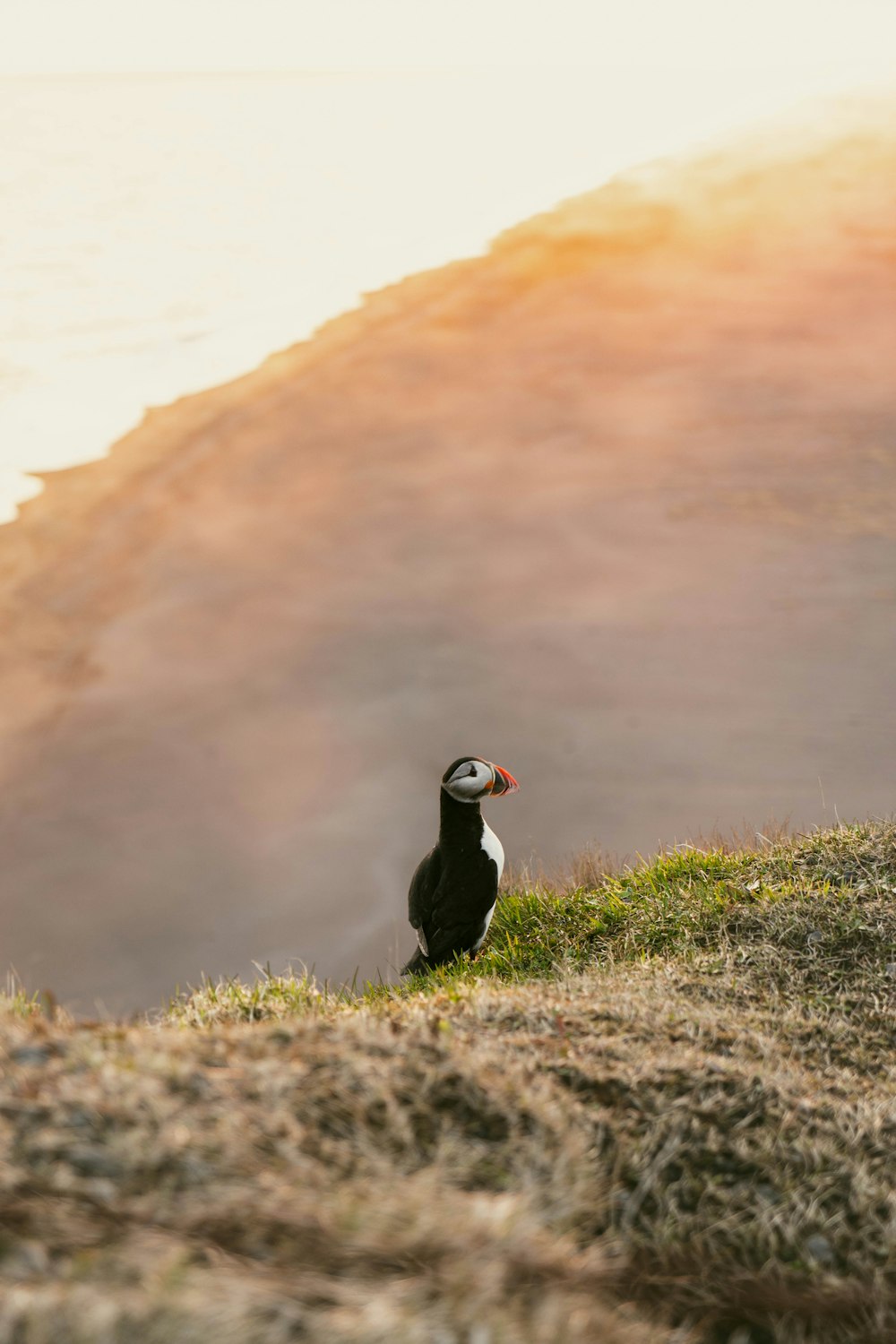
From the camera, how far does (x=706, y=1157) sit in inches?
126

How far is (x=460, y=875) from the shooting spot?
696 cm

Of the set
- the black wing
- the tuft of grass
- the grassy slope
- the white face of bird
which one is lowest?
the grassy slope

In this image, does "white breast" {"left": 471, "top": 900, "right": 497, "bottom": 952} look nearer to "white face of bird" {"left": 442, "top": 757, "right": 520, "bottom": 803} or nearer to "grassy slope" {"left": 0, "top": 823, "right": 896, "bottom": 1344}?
"white face of bird" {"left": 442, "top": 757, "right": 520, "bottom": 803}

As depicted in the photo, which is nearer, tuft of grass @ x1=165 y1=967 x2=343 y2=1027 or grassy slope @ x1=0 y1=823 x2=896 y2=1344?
grassy slope @ x1=0 y1=823 x2=896 y2=1344

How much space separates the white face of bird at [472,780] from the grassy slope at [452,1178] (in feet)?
8.82

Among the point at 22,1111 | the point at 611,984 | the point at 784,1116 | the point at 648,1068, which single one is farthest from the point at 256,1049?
the point at 611,984

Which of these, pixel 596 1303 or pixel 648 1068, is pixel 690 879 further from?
pixel 596 1303

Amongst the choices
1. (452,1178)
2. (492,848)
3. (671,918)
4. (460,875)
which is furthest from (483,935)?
(452,1178)

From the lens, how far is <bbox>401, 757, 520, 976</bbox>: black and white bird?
6.88 meters

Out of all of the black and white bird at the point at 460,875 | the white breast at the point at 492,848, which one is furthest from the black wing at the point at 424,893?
the white breast at the point at 492,848

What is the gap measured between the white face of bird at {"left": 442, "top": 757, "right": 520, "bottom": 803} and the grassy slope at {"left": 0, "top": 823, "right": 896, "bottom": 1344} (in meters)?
2.69

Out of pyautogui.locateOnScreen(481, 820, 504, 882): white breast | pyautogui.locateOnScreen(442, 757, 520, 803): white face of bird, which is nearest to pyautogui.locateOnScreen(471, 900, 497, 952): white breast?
pyautogui.locateOnScreen(481, 820, 504, 882): white breast

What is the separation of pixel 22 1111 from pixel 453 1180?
Result: 3.87 ft

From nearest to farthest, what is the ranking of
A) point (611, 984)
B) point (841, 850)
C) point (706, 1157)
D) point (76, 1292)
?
point (76, 1292) → point (706, 1157) → point (611, 984) → point (841, 850)
